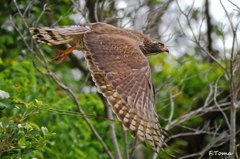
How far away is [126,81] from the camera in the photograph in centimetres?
334

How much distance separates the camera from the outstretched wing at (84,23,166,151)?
3.29 m

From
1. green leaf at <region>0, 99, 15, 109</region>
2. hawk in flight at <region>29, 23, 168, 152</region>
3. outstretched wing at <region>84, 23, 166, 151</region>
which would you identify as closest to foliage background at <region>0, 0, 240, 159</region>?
green leaf at <region>0, 99, 15, 109</region>

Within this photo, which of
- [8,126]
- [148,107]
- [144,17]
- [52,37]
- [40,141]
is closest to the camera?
[8,126]

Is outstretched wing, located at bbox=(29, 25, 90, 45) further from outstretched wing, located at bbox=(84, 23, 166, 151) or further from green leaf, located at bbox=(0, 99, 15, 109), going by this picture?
green leaf, located at bbox=(0, 99, 15, 109)

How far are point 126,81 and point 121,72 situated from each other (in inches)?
4.1

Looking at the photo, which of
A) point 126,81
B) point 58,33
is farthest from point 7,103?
point 58,33

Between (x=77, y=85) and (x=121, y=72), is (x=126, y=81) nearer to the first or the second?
(x=121, y=72)

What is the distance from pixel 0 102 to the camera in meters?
2.54

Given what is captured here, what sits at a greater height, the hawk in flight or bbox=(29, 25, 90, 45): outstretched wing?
bbox=(29, 25, 90, 45): outstretched wing

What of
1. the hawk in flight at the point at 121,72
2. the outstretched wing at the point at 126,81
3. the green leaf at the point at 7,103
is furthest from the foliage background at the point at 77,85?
the outstretched wing at the point at 126,81

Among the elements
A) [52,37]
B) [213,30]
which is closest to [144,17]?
[52,37]

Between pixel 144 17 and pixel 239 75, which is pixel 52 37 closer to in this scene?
pixel 144 17

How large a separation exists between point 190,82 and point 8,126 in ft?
14.5

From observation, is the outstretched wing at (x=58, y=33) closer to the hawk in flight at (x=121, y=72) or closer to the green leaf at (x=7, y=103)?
the hawk in flight at (x=121, y=72)
